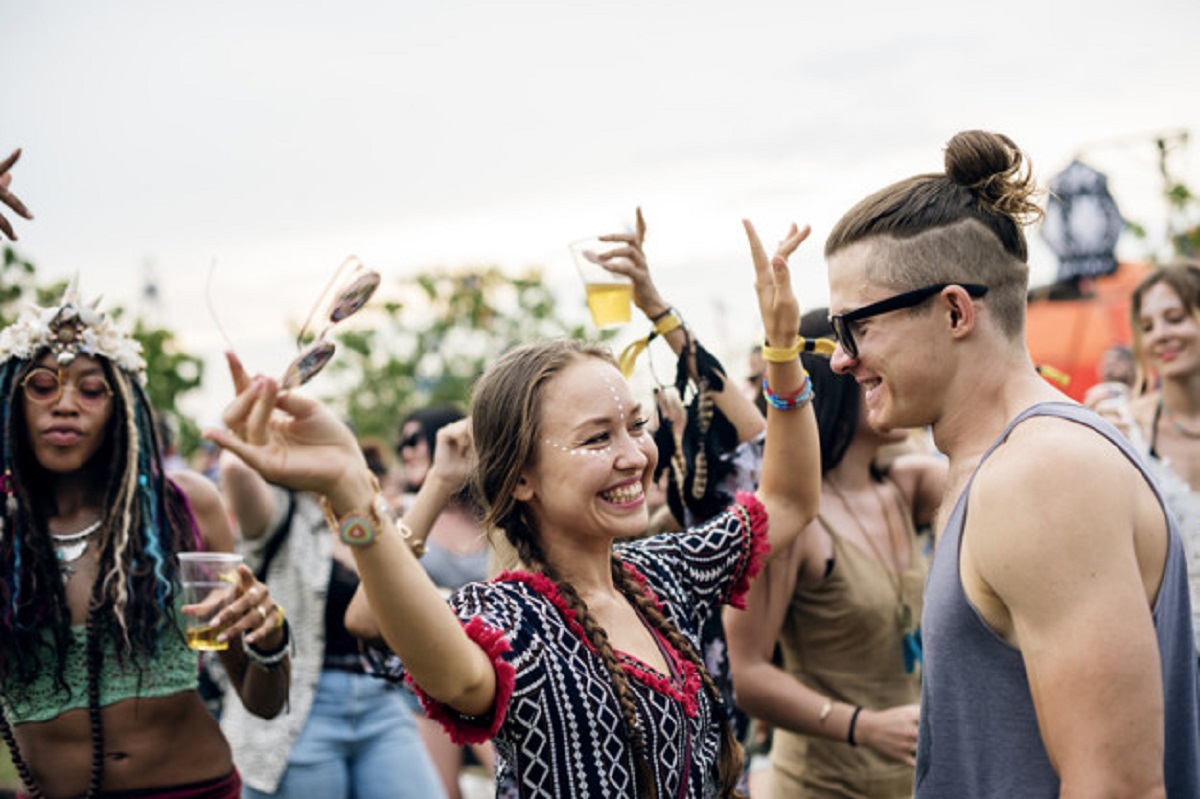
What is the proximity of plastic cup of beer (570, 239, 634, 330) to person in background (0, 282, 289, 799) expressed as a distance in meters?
1.21

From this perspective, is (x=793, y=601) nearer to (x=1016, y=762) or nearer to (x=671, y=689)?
(x=671, y=689)

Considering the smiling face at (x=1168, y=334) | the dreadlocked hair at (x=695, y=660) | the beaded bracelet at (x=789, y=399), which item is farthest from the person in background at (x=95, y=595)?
the smiling face at (x=1168, y=334)

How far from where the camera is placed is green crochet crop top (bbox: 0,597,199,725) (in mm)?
3273

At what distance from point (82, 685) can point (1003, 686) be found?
2576 millimetres

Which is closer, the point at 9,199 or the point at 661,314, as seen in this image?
the point at 9,199

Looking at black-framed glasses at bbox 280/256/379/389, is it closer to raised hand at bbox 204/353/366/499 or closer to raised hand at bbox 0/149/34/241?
raised hand at bbox 204/353/366/499

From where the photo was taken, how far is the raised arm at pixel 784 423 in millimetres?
2850

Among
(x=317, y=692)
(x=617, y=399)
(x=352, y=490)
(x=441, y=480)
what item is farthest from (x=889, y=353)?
(x=317, y=692)

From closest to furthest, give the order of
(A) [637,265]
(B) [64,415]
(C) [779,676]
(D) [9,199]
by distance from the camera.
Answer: (D) [9,199] → (A) [637,265] → (B) [64,415] → (C) [779,676]

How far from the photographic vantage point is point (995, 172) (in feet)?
7.44

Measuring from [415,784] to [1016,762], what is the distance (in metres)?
3.12

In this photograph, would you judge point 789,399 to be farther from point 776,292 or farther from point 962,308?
point 962,308

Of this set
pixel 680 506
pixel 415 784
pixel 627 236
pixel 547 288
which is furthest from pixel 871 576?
pixel 547 288

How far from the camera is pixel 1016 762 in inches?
77.7
